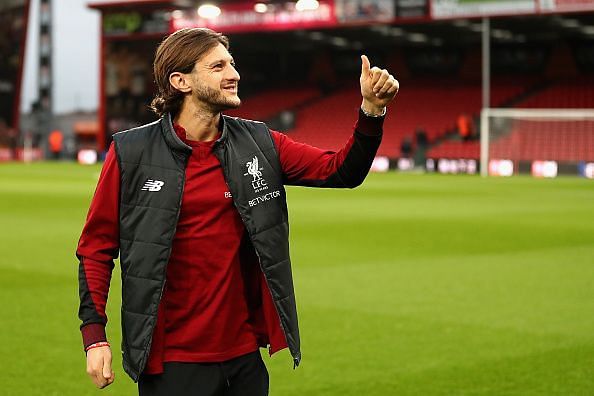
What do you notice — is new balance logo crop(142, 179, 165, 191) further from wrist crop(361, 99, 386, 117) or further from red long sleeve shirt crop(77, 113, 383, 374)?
wrist crop(361, 99, 386, 117)

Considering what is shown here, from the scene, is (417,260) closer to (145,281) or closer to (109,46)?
(145,281)

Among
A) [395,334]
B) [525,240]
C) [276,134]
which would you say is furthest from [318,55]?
[276,134]

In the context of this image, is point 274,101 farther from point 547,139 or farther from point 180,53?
point 180,53

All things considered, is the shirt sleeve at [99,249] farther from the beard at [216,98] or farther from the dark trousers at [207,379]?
the beard at [216,98]

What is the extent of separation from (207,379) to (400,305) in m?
6.27

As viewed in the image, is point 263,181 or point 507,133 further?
point 507,133

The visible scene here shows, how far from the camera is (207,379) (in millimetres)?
3938

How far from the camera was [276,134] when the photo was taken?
426 centimetres

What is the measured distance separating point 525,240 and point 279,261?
12394 mm

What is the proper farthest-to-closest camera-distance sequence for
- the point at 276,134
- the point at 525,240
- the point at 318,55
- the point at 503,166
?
the point at 318,55
the point at 503,166
the point at 525,240
the point at 276,134

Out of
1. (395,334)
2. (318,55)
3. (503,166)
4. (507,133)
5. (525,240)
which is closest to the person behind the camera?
(395,334)

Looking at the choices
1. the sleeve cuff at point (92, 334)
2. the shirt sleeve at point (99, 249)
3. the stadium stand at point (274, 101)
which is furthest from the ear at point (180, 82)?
the stadium stand at point (274, 101)

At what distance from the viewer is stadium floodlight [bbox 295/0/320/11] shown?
43719mm

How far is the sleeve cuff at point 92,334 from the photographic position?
3.94 meters
